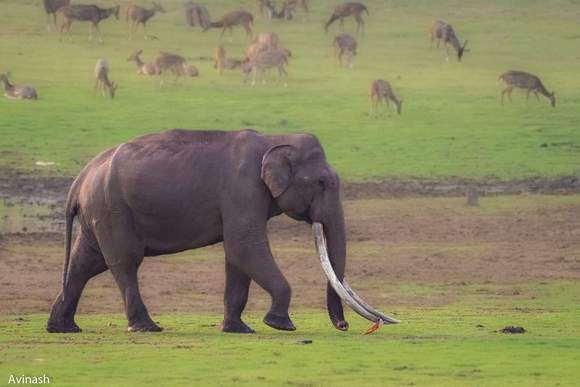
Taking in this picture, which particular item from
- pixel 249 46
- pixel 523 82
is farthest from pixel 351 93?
pixel 249 46

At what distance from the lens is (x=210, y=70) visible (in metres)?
37.5

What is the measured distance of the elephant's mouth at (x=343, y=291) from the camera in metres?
14.7

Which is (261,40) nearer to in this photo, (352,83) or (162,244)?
(352,83)

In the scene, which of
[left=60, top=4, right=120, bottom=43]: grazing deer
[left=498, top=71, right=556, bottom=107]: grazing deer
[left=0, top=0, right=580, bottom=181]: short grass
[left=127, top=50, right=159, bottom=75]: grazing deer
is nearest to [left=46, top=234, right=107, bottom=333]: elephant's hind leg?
[left=0, top=0, right=580, bottom=181]: short grass

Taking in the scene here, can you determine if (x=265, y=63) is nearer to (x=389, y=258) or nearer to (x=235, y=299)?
(x=389, y=258)

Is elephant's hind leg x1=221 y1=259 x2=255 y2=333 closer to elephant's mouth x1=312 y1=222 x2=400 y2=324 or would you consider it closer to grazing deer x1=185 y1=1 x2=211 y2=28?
elephant's mouth x1=312 y1=222 x2=400 y2=324

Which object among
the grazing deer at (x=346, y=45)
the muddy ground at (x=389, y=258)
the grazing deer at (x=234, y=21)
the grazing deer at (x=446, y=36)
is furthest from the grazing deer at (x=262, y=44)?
the muddy ground at (x=389, y=258)

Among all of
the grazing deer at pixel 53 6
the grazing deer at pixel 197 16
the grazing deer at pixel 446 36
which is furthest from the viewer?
the grazing deer at pixel 197 16

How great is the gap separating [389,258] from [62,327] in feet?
22.3

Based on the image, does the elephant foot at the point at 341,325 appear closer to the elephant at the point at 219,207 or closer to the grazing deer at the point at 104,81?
the elephant at the point at 219,207

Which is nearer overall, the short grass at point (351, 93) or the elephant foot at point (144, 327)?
the elephant foot at point (144, 327)

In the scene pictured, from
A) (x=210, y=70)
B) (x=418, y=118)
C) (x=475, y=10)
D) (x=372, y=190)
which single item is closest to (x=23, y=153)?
(x=372, y=190)

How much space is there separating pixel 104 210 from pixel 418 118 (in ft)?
56.3

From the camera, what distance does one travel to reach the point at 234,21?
42.0m
